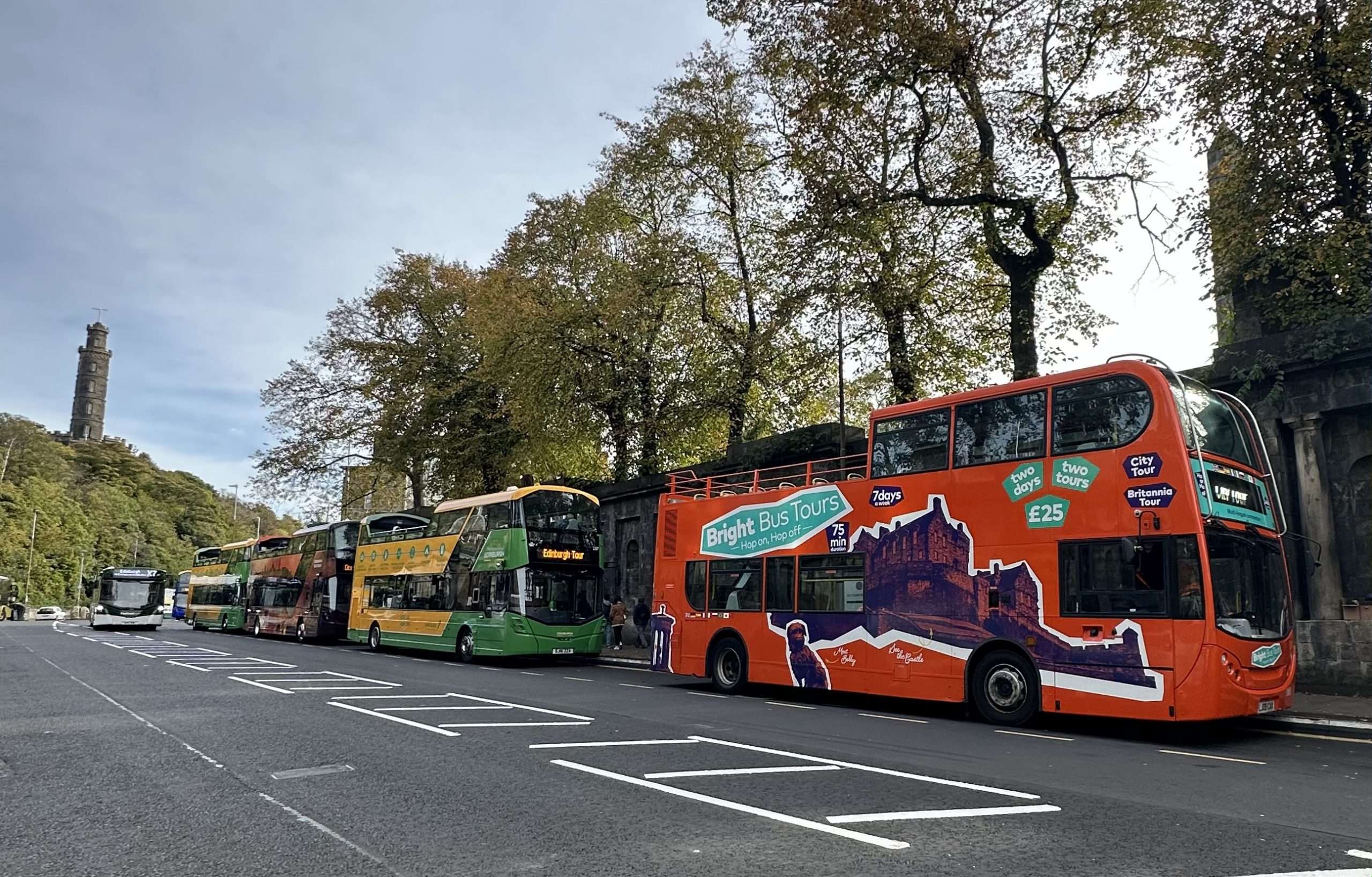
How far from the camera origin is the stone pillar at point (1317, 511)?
14281mm

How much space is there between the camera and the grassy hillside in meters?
81.8

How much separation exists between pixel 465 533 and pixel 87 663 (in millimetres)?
8667

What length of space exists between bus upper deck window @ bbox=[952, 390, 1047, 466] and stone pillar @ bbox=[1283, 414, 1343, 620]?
618cm

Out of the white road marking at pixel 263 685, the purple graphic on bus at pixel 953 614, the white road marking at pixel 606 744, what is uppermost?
the purple graphic on bus at pixel 953 614

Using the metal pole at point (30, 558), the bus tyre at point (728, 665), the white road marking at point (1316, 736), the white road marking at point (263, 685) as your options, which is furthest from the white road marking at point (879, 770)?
the metal pole at point (30, 558)

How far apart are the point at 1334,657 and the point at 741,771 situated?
1032 centimetres

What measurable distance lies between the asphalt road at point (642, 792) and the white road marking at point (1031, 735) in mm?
96

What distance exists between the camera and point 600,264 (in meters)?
29.0

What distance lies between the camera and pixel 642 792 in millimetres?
6664

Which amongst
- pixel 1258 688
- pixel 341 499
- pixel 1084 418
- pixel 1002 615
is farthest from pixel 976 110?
pixel 341 499

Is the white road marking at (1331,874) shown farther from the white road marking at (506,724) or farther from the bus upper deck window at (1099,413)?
the white road marking at (506,724)

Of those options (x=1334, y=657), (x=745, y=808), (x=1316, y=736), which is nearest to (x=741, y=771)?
(x=745, y=808)

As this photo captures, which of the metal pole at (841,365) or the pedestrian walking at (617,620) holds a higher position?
the metal pole at (841,365)

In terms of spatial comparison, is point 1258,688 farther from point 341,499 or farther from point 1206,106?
point 341,499
